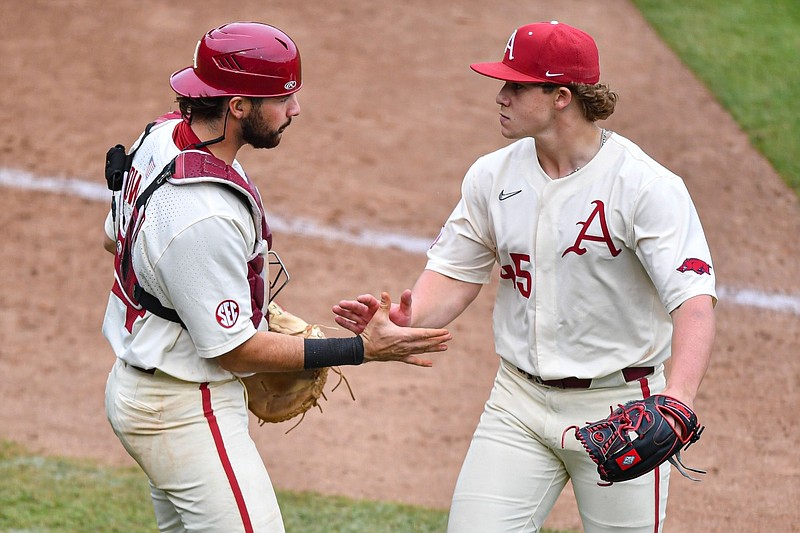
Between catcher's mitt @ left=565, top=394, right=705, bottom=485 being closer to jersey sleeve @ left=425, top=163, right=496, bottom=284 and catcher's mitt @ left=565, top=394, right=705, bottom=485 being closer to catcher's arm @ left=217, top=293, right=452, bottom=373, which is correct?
catcher's arm @ left=217, top=293, right=452, bottom=373

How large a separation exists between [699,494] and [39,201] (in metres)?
5.00

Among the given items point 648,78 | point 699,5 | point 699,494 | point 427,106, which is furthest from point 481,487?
point 699,5

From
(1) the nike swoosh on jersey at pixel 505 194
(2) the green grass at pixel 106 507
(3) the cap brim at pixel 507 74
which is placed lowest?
(2) the green grass at pixel 106 507

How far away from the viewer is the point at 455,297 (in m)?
3.98

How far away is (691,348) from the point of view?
10.6 feet

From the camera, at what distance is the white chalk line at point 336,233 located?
24.2 ft

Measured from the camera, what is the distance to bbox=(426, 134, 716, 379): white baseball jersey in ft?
11.1

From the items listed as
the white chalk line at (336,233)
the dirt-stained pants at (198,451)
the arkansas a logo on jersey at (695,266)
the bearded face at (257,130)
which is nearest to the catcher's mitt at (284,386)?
the dirt-stained pants at (198,451)

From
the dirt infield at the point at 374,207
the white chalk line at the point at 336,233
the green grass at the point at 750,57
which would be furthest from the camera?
the green grass at the point at 750,57

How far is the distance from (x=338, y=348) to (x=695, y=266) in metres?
1.12

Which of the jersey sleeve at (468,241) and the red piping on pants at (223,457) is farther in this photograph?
the jersey sleeve at (468,241)

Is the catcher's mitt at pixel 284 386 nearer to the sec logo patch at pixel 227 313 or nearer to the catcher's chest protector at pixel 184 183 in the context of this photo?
the catcher's chest protector at pixel 184 183

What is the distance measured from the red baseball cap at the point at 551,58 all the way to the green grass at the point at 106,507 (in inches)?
91.4

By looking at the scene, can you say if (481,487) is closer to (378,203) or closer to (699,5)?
(378,203)
